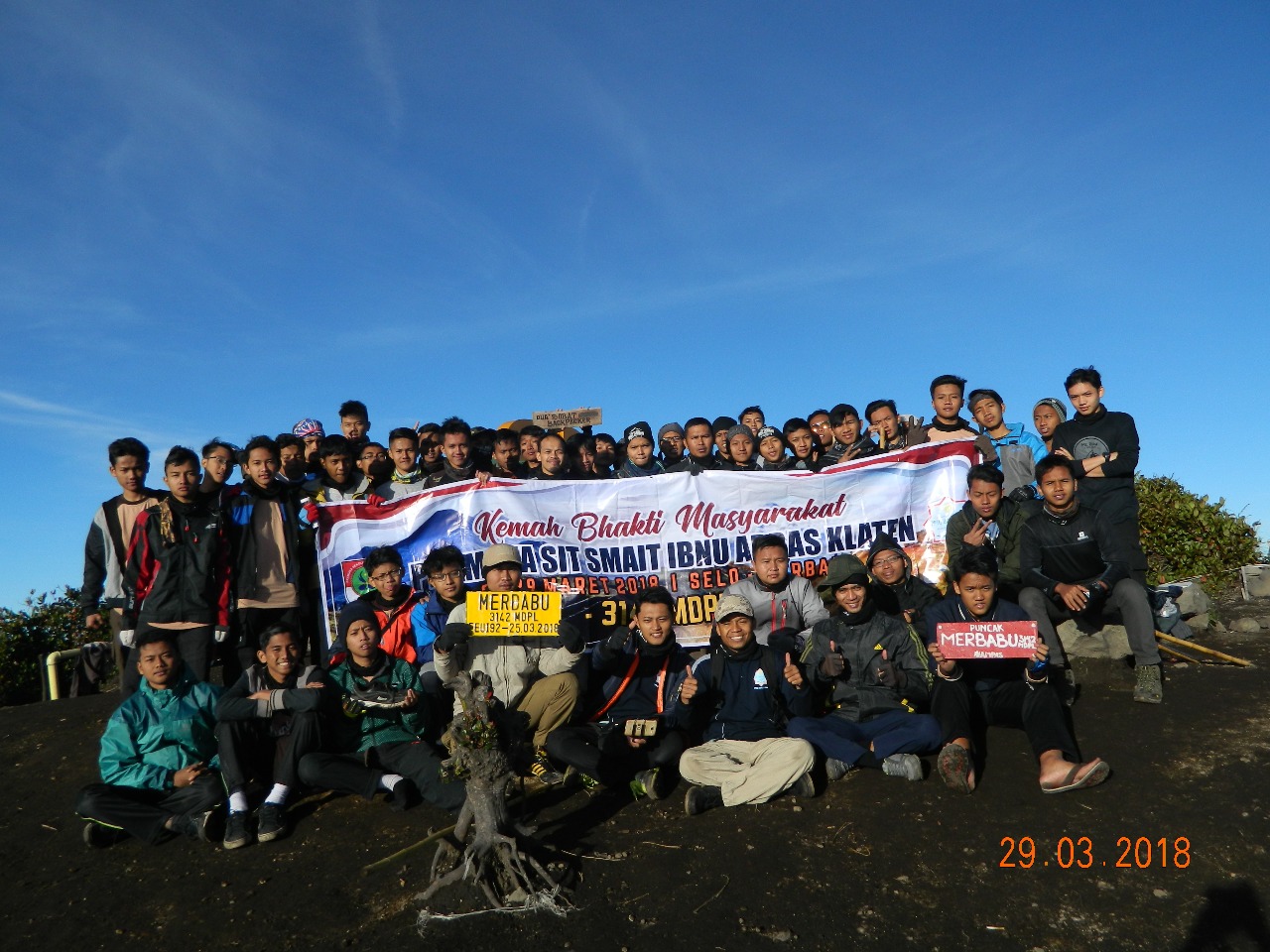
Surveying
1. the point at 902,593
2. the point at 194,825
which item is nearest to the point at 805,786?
the point at 902,593

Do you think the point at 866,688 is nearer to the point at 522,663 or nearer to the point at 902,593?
the point at 902,593

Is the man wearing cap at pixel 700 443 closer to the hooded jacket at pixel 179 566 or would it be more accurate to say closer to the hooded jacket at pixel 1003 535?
the hooded jacket at pixel 1003 535

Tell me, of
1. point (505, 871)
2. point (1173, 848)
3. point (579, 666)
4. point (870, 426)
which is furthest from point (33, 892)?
point (870, 426)

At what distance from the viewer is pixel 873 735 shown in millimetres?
5699

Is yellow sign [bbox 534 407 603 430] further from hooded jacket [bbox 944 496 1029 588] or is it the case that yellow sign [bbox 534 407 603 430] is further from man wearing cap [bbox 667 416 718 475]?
hooded jacket [bbox 944 496 1029 588]

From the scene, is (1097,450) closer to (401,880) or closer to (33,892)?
(401,880)

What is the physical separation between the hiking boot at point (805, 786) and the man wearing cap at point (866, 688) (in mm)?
237

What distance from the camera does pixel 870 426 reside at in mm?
8953

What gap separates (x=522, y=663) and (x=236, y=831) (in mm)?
2161

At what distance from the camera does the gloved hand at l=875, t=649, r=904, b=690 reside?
5770 millimetres

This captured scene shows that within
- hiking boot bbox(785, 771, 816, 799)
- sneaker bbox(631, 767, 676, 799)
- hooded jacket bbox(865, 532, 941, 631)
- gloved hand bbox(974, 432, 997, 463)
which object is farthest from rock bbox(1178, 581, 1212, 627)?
sneaker bbox(631, 767, 676, 799)

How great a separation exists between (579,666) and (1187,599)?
7.20m

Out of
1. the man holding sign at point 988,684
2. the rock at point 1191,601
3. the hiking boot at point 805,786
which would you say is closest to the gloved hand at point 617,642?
the hiking boot at point 805,786
